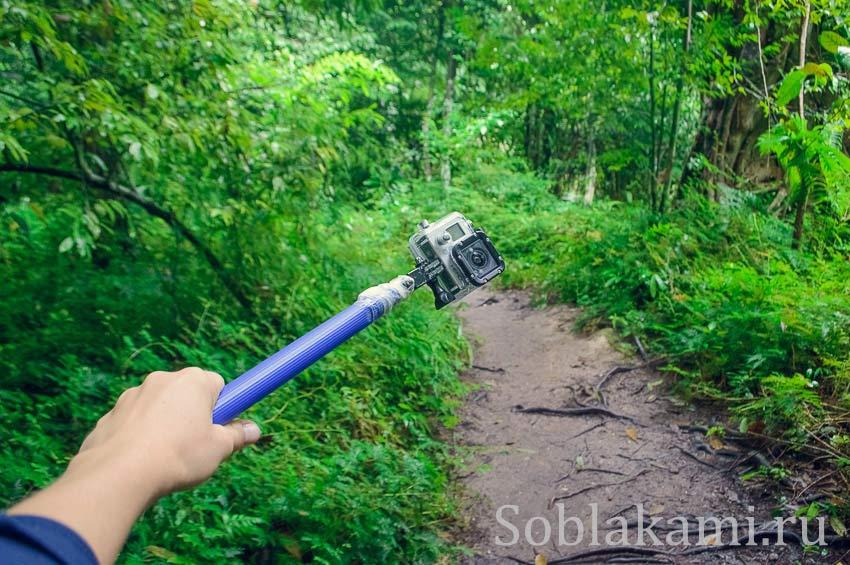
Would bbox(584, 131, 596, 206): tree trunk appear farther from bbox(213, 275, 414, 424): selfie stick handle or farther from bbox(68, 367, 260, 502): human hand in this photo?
bbox(68, 367, 260, 502): human hand

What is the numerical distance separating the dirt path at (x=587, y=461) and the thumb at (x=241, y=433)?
2426 millimetres

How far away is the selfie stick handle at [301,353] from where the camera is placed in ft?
3.84

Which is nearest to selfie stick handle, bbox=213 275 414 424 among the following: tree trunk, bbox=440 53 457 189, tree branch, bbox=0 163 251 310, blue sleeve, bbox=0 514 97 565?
blue sleeve, bbox=0 514 97 565

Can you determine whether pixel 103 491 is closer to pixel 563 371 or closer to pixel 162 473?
pixel 162 473

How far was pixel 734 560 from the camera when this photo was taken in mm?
2896

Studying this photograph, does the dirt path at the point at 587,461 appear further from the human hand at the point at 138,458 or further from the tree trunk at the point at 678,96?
the human hand at the point at 138,458

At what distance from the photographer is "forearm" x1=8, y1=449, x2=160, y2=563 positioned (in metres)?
0.78

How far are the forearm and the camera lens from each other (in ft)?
3.40

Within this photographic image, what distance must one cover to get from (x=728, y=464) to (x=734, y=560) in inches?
35.3

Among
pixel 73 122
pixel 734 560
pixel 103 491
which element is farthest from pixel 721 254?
pixel 103 491

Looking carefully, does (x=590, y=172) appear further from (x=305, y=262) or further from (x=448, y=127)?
(x=305, y=262)

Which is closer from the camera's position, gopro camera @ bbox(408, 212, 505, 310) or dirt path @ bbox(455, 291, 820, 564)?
gopro camera @ bbox(408, 212, 505, 310)

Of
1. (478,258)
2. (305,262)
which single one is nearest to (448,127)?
(305,262)

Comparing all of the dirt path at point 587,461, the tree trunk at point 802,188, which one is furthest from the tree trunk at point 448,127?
the tree trunk at point 802,188
